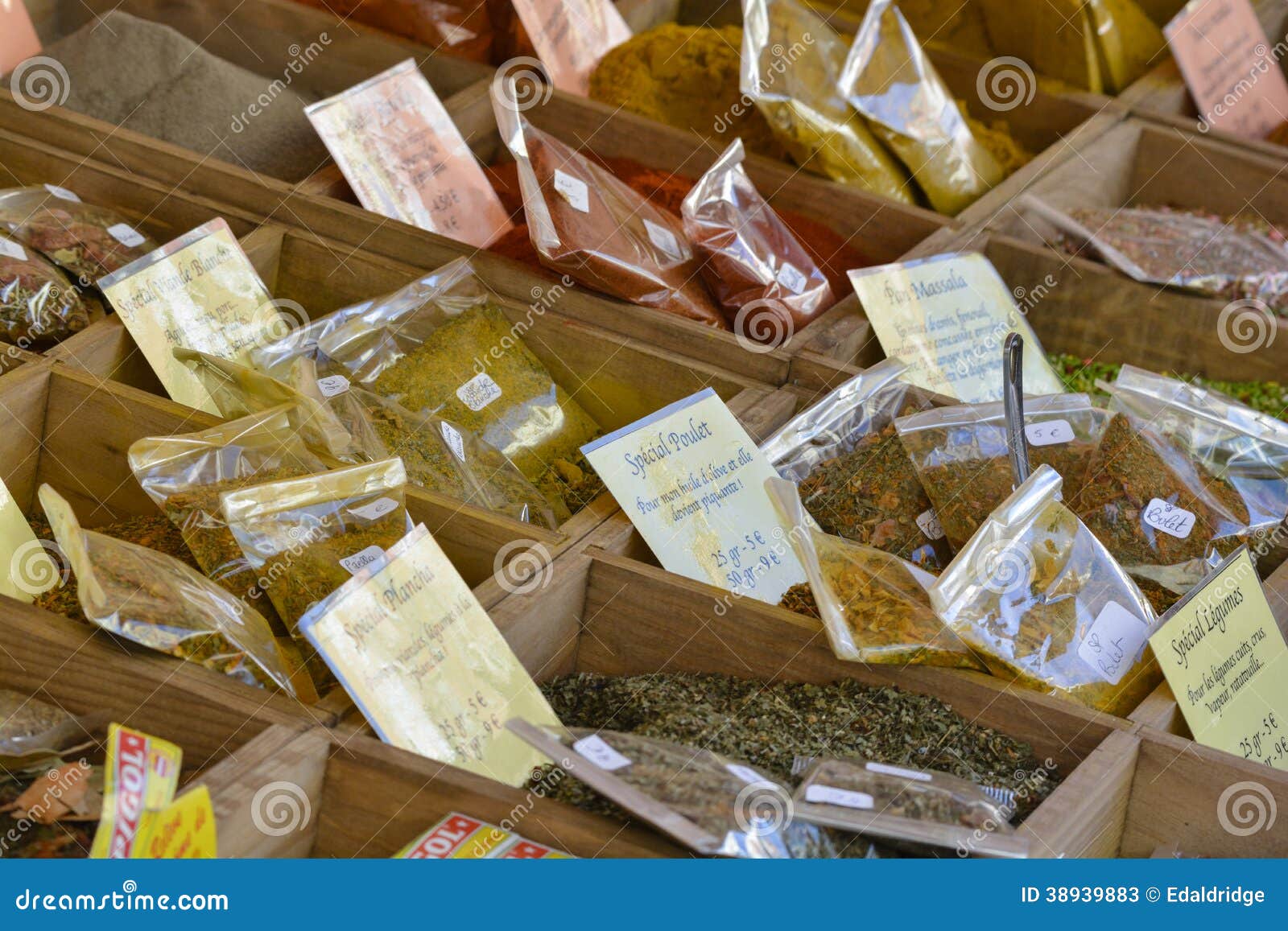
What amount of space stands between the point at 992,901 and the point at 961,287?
4.15 feet

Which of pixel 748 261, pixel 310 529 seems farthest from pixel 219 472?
pixel 748 261

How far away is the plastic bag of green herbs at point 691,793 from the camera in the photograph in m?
1.06

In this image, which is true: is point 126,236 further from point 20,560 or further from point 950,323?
point 950,323

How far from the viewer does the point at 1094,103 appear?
280 centimetres

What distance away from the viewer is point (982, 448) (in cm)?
169

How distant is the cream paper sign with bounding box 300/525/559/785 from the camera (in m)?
1.22

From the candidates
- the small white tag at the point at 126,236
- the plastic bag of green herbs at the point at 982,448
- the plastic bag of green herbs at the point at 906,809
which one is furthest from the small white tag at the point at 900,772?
the small white tag at the point at 126,236

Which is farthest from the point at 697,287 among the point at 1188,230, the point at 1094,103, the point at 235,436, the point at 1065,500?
the point at 1094,103

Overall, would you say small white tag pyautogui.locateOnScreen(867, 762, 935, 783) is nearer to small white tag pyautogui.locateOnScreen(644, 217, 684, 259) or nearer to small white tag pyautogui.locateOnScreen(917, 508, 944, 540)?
small white tag pyautogui.locateOnScreen(917, 508, 944, 540)

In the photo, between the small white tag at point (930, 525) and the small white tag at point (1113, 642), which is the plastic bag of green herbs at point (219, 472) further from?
the small white tag at point (1113, 642)

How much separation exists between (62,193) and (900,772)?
4.75 ft

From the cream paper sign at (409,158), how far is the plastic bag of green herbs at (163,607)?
0.91m

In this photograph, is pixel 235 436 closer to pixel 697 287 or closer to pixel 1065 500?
pixel 697 287

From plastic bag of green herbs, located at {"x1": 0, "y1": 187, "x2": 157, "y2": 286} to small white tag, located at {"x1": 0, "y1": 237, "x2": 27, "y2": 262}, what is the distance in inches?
0.9
